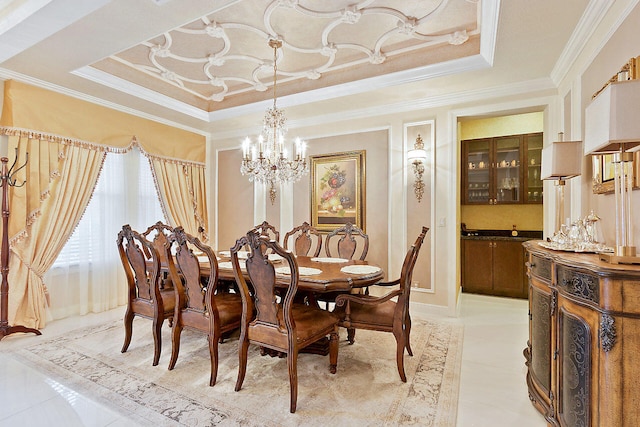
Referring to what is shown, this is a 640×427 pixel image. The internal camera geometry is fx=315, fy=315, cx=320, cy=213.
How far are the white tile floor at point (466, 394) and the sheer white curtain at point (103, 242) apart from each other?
60cm

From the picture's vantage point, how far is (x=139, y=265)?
8.57 feet

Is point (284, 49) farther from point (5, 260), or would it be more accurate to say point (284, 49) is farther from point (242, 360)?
point (5, 260)

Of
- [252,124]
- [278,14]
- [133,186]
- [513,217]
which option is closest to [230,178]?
[252,124]

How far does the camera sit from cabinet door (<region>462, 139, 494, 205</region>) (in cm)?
477

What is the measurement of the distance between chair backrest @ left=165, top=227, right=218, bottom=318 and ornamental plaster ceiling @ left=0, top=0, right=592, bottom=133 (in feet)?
5.37

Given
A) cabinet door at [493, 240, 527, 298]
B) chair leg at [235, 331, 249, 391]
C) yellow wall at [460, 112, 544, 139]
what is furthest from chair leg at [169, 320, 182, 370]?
yellow wall at [460, 112, 544, 139]

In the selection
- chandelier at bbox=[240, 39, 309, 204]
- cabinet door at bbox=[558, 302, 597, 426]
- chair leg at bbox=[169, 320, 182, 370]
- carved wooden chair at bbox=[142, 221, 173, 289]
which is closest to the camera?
cabinet door at bbox=[558, 302, 597, 426]

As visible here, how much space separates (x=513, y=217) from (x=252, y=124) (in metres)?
4.29

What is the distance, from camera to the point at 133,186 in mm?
4297

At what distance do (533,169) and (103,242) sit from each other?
5.87 metres

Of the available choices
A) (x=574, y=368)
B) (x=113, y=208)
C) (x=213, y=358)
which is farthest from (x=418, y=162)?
(x=113, y=208)

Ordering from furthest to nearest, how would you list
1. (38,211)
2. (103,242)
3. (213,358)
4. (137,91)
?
(103,242) → (137,91) → (38,211) → (213,358)

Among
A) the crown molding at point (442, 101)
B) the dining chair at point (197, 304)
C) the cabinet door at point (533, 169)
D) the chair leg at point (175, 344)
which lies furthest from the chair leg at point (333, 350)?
the cabinet door at point (533, 169)

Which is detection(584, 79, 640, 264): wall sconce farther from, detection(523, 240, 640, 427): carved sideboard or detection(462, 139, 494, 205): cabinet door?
detection(462, 139, 494, 205): cabinet door
